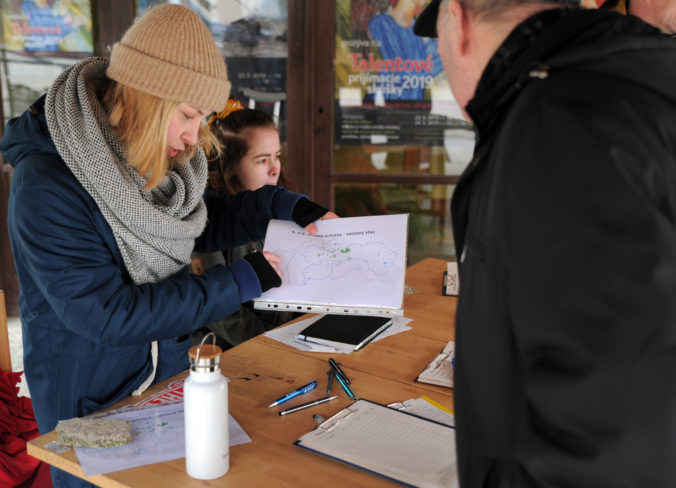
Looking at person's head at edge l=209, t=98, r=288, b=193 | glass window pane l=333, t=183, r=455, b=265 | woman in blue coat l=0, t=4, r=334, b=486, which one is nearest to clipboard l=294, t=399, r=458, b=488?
woman in blue coat l=0, t=4, r=334, b=486

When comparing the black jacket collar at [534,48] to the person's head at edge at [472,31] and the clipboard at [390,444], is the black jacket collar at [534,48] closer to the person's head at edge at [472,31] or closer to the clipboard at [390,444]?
the person's head at edge at [472,31]

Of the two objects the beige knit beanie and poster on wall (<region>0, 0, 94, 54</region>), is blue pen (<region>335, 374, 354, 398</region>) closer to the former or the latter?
the beige knit beanie

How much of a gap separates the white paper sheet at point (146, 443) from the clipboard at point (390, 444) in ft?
0.57

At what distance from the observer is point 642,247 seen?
601 millimetres

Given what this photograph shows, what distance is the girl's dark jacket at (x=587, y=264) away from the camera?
2.01 ft

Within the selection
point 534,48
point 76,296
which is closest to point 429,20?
point 534,48

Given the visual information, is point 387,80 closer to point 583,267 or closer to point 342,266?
point 342,266

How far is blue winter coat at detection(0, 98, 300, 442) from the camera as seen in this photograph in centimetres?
130

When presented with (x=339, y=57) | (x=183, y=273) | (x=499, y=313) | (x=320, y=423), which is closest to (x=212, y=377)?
(x=320, y=423)

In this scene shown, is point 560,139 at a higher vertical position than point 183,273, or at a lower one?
higher

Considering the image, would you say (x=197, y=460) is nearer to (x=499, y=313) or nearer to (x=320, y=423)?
(x=320, y=423)

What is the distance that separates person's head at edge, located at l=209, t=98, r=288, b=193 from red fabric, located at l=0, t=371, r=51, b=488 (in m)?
1.03

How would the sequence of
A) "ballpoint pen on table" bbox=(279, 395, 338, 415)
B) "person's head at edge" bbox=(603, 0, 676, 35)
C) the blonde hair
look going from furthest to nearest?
"person's head at edge" bbox=(603, 0, 676, 35)
the blonde hair
"ballpoint pen on table" bbox=(279, 395, 338, 415)

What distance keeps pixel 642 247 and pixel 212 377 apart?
0.65m
